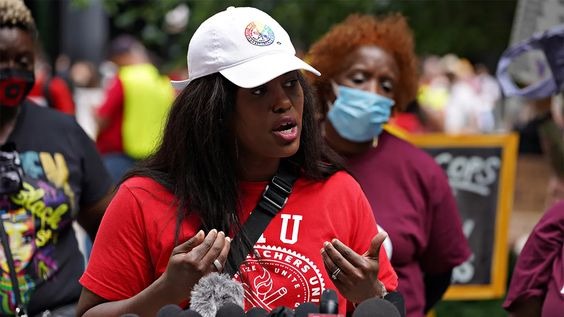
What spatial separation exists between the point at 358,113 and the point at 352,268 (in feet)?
6.63

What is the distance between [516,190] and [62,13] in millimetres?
14799

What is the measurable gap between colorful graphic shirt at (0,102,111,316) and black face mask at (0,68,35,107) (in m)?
0.11

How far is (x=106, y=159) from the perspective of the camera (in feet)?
34.9

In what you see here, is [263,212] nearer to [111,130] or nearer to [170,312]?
[170,312]

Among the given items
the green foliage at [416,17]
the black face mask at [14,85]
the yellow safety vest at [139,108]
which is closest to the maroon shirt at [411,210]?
the black face mask at [14,85]

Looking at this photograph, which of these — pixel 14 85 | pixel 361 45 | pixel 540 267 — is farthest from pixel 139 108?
pixel 540 267

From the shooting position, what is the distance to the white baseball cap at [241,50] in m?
3.38

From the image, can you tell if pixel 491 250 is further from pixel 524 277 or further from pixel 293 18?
pixel 524 277

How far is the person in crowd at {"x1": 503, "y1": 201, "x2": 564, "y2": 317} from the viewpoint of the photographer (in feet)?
13.7

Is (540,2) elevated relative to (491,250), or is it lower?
elevated

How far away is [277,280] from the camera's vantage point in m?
3.40

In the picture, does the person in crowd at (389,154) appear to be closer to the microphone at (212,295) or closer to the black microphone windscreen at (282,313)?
the microphone at (212,295)

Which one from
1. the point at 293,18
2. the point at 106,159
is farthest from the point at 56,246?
the point at 106,159

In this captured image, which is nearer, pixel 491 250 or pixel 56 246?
pixel 56 246
